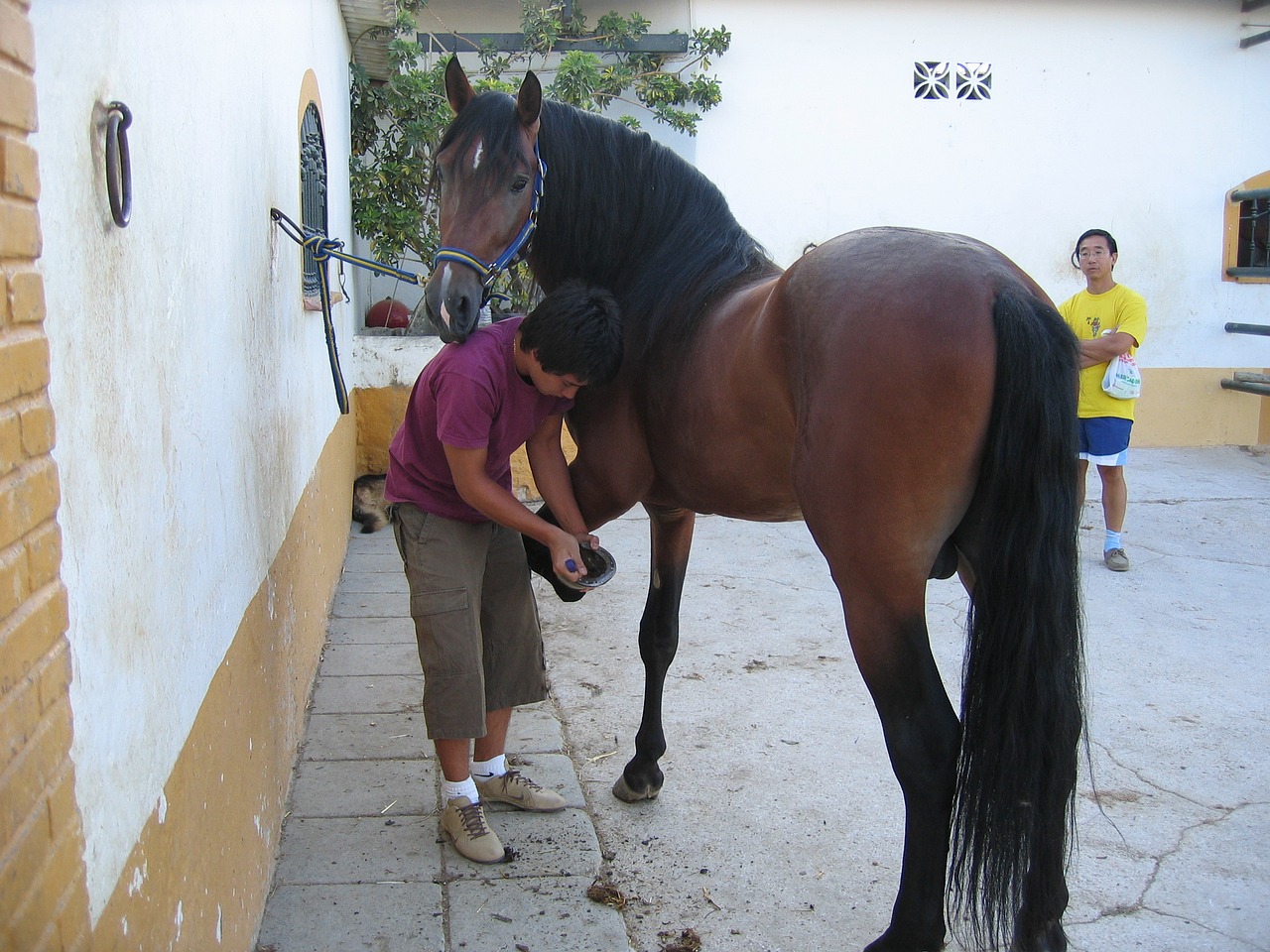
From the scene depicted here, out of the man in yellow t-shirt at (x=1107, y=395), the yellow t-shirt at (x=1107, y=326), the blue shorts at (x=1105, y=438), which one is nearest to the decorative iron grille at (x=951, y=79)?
the man in yellow t-shirt at (x=1107, y=395)

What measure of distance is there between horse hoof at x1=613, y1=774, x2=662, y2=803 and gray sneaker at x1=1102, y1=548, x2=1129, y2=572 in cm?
344

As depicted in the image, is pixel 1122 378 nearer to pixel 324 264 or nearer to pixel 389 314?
pixel 324 264

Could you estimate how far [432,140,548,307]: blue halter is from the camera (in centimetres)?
254

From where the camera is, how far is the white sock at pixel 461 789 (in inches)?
102

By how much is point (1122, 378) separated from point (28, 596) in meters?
5.24

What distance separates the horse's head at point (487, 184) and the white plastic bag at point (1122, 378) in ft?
12.1

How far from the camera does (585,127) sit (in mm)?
2791

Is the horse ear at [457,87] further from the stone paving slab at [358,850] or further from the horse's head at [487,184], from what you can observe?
the stone paving slab at [358,850]

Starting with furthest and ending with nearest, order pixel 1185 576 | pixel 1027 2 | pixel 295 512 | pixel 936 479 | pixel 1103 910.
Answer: pixel 1027 2, pixel 1185 576, pixel 295 512, pixel 1103 910, pixel 936 479

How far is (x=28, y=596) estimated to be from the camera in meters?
1.03

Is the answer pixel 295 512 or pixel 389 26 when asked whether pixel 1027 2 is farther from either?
pixel 295 512

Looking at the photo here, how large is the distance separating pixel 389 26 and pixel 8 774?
6.64 metres

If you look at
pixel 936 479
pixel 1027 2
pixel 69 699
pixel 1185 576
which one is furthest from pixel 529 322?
pixel 1027 2

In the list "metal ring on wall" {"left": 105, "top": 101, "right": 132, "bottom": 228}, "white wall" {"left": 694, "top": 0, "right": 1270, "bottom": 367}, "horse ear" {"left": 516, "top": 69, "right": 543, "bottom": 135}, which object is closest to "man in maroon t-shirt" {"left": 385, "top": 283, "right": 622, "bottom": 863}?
"horse ear" {"left": 516, "top": 69, "right": 543, "bottom": 135}
